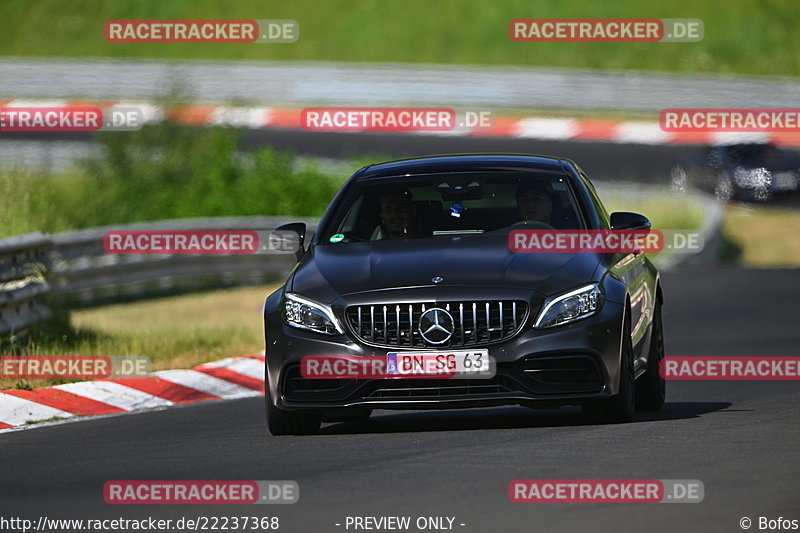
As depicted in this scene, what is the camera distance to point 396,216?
1035cm

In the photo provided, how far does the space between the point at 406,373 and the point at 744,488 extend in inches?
94.9

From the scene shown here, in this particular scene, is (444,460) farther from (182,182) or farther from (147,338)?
(182,182)

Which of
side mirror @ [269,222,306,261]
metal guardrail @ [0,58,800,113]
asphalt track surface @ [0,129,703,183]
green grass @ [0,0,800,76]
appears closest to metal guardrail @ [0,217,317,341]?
side mirror @ [269,222,306,261]

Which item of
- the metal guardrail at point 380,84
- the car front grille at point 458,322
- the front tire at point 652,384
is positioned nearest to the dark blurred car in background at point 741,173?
the metal guardrail at point 380,84

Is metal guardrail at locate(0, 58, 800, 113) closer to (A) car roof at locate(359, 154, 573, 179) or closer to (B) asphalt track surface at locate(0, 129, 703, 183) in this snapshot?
(B) asphalt track surface at locate(0, 129, 703, 183)

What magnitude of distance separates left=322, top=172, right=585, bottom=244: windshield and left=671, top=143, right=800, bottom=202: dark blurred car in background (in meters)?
23.7

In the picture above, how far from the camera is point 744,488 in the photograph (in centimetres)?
711

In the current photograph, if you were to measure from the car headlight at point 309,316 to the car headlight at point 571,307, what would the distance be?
1095mm

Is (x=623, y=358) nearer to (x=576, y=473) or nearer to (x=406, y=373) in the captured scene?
(x=406, y=373)

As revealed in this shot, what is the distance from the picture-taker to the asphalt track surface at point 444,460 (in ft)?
22.1

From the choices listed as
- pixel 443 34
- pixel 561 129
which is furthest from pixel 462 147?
pixel 443 34

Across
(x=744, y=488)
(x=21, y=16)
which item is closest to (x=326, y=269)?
(x=744, y=488)

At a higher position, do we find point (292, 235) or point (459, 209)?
point (459, 209)

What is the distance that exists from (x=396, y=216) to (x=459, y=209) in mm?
384
